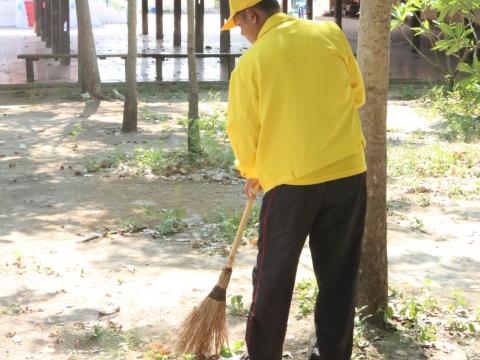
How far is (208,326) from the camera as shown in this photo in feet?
13.2

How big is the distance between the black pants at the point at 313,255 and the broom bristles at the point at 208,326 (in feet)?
1.80

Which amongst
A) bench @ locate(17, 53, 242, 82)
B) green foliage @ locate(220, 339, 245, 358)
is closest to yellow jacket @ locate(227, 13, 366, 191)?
green foliage @ locate(220, 339, 245, 358)

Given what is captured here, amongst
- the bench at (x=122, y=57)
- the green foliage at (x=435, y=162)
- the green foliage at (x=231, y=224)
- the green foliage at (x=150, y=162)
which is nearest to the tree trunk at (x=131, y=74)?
the green foliage at (x=150, y=162)

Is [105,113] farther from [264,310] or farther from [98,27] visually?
[98,27]

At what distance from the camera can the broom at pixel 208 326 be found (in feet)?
13.1

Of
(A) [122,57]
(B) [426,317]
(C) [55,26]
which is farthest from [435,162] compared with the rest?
(C) [55,26]

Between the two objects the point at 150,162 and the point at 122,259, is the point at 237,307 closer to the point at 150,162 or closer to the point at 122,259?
the point at 122,259

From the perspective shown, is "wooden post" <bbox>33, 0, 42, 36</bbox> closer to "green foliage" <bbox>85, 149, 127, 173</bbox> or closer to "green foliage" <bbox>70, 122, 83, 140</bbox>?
"green foliage" <bbox>70, 122, 83, 140</bbox>

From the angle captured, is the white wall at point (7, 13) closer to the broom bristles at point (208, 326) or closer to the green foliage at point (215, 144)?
the green foliage at point (215, 144)

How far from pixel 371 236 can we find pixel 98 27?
1278 inches

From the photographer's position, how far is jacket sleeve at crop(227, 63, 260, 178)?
3.19 metres

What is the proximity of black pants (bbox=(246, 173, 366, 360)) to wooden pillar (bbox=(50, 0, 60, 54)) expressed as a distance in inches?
720

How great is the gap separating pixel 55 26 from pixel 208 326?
1885 cm

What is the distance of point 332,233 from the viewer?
3.38m
